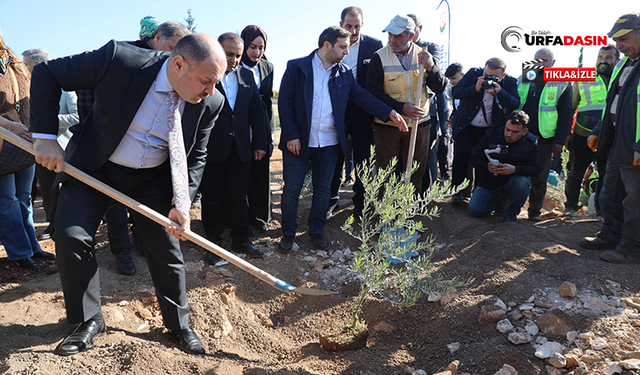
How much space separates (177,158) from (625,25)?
156 inches

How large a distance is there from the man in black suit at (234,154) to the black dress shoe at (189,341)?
121 centimetres

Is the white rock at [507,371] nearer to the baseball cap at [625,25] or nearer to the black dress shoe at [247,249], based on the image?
the black dress shoe at [247,249]

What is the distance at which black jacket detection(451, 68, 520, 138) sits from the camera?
5199 millimetres

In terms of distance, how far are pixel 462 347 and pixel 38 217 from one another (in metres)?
5.48

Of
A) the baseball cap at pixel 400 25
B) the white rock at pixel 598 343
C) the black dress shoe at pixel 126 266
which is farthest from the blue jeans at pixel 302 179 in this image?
the white rock at pixel 598 343

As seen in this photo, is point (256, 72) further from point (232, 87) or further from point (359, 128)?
point (359, 128)

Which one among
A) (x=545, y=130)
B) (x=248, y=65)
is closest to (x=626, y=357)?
(x=545, y=130)

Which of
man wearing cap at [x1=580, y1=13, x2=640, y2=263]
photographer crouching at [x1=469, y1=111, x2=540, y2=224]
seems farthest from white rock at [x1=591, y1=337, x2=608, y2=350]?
photographer crouching at [x1=469, y1=111, x2=540, y2=224]

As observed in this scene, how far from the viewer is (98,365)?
2473 mm

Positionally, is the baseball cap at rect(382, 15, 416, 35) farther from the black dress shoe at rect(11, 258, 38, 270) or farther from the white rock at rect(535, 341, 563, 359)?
the black dress shoe at rect(11, 258, 38, 270)

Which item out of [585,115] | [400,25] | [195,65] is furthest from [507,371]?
[585,115]

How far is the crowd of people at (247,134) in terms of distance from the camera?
246 cm

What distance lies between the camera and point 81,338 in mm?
2605

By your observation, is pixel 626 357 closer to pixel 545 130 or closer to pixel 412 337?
pixel 412 337
